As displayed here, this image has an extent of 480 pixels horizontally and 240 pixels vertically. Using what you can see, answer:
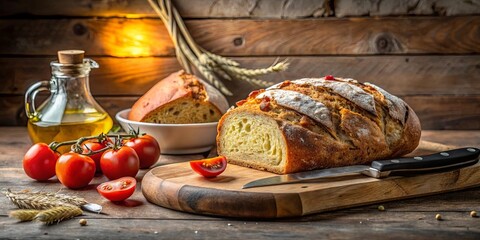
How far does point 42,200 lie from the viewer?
2211mm

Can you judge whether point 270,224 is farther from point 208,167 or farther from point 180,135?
point 180,135

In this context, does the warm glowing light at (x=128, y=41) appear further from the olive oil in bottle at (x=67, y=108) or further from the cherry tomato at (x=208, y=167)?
the cherry tomato at (x=208, y=167)

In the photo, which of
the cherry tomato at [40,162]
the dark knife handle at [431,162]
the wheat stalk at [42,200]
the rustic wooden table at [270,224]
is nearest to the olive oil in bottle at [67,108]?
the cherry tomato at [40,162]

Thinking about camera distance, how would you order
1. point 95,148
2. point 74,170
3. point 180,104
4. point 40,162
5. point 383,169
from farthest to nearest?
→ 1. point 180,104
2. point 95,148
3. point 40,162
4. point 74,170
5. point 383,169

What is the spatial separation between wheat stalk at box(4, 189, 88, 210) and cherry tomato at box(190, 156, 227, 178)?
1.21 feet

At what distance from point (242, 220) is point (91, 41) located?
1906 mm

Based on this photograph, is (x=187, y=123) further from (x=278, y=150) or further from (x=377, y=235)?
(x=377, y=235)

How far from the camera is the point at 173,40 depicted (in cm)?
363

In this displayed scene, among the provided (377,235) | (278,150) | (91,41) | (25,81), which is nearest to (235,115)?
(278,150)

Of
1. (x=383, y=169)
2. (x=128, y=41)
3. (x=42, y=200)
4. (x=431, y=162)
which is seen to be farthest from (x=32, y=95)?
(x=431, y=162)

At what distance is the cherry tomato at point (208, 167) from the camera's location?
2.36 m

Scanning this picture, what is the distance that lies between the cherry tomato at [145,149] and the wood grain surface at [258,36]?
3.36ft

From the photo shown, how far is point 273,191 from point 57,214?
0.64 m

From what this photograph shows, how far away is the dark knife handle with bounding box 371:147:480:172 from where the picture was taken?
7.71 ft
